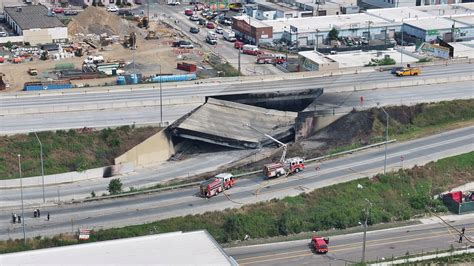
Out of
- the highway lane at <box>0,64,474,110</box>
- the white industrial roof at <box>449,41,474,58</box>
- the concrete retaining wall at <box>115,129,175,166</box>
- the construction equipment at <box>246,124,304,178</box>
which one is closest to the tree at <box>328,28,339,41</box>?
the white industrial roof at <box>449,41,474,58</box>

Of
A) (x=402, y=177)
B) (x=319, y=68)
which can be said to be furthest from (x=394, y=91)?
(x=402, y=177)

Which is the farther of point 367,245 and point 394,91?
point 394,91

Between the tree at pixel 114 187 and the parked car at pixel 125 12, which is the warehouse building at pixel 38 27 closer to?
the parked car at pixel 125 12

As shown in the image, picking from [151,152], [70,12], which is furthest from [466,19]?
[151,152]

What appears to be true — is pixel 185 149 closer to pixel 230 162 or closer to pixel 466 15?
pixel 230 162

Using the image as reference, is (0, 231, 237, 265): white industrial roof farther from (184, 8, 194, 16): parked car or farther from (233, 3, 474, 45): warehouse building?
(184, 8, 194, 16): parked car

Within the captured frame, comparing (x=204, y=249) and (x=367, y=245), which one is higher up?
(x=204, y=249)
